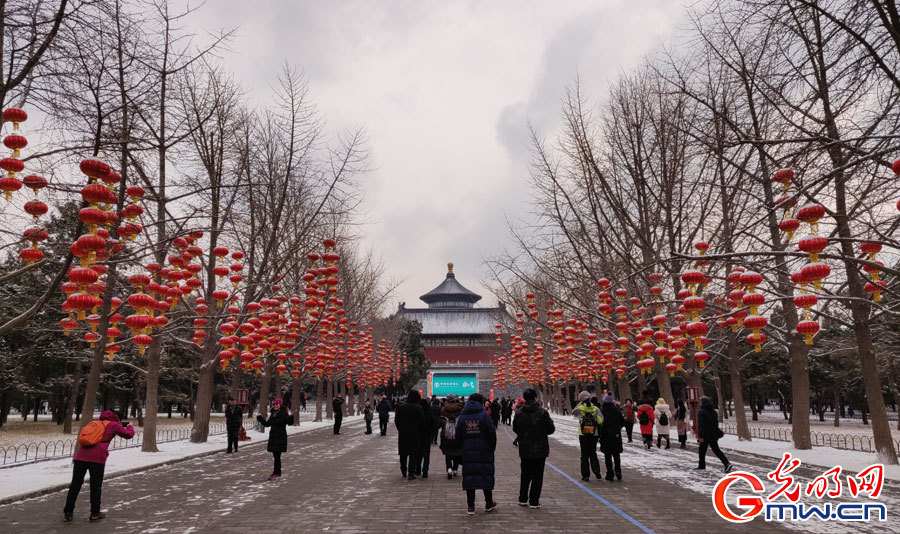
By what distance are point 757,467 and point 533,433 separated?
24.4 feet

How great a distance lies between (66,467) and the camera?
13305mm

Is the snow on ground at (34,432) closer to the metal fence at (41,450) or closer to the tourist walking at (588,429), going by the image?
the metal fence at (41,450)

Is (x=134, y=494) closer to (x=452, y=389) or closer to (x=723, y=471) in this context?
(x=723, y=471)

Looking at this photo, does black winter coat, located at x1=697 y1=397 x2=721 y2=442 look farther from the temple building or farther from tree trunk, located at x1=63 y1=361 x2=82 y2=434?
the temple building

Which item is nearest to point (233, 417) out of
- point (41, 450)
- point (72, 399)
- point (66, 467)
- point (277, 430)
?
point (66, 467)

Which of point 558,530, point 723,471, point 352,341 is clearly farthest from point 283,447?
point 352,341

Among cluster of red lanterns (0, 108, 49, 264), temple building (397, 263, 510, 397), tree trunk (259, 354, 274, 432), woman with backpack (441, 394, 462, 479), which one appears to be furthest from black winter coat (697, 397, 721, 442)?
temple building (397, 263, 510, 397)

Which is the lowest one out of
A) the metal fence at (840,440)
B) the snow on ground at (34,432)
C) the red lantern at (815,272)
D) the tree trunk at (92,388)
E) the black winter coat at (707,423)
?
the snow on ground at (34,432)

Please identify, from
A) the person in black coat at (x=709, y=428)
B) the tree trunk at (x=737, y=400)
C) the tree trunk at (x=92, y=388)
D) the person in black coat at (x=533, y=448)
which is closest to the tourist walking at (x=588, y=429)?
the person in black coat at (x=533, y=448)

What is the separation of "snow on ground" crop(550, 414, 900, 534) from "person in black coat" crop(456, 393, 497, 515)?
2.91 meters

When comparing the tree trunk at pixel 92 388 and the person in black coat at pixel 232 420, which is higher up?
the tree trunk at pixel 92 388

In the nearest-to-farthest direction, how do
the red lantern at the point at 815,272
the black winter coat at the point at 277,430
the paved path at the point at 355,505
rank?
the paved path at the point at 355,505 < the red lantern at the point at 815,272 < the black winter coat at the point at 277,430

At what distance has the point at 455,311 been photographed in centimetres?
7781

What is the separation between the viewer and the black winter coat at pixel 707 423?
1172 centimetres
